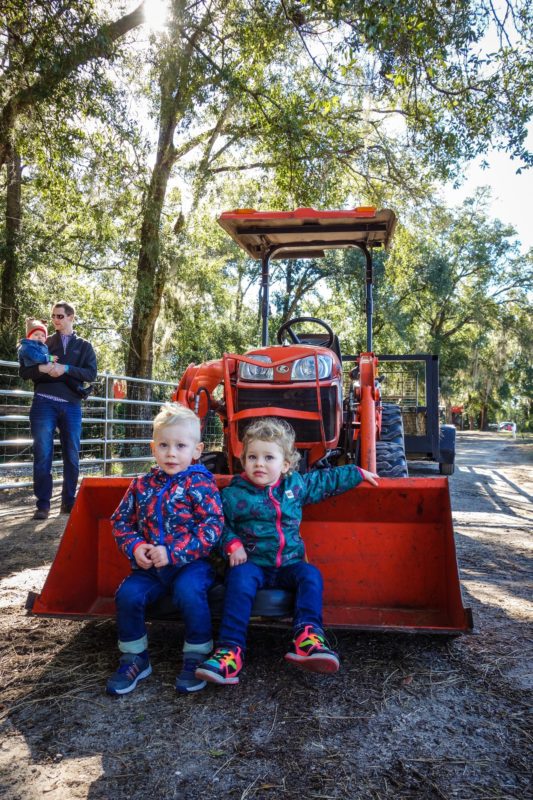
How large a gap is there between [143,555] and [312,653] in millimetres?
801

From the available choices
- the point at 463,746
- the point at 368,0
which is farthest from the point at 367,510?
the point at 368,0

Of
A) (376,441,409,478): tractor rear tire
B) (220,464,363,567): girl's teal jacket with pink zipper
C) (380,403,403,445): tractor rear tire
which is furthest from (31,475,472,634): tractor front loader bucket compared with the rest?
(380,403,403,445): tractor rear tire

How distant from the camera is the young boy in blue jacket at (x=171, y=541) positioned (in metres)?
2.75

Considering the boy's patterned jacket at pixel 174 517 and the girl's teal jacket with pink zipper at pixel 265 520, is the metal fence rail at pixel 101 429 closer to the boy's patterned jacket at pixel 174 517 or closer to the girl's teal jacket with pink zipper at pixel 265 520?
the boy's patterned jacket at pixel 174 517

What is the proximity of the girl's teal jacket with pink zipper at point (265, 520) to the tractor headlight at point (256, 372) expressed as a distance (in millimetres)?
1324

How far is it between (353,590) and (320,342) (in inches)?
102

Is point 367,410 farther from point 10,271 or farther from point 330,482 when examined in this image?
point 10,271

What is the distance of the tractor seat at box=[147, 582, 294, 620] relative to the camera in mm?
2828

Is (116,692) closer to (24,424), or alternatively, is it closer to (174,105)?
(24,424)

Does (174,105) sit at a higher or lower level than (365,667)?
higher

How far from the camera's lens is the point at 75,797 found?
189 cm

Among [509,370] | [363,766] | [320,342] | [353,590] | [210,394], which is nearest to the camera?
[363,766]

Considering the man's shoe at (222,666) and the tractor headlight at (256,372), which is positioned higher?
the tractor headlight at (256,372)

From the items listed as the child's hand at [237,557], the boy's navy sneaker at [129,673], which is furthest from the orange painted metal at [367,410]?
the boy's navy sneaker at [129,673]
